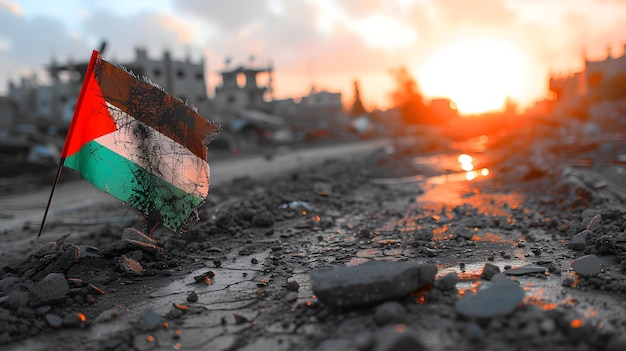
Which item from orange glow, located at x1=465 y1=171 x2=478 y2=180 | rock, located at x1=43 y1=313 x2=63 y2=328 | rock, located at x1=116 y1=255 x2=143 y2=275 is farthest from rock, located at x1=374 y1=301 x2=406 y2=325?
orange glow, located at x1=465 y1=171 x2=478 y2=180

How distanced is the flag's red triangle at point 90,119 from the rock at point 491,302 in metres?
3.30

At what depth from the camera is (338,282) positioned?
2.72 meters

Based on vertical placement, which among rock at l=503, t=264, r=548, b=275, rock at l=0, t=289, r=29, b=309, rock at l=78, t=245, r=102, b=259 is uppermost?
rock at l=78, t=245, r=102, b=259

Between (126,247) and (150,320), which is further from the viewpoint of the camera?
(126,247)

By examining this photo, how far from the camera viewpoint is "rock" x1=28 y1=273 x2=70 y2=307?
3.15 metres

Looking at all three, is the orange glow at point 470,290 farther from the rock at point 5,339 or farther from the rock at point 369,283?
the rock at point 5,339

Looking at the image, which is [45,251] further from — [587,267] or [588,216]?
[588,216]

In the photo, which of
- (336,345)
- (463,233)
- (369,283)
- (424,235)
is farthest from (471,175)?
(336,345)

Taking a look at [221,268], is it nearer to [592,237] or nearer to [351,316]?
[351,316]

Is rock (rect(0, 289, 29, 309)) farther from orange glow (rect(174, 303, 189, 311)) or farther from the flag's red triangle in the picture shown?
the flag's red triangle

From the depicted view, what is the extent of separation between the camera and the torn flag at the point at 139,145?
3947 millimetres

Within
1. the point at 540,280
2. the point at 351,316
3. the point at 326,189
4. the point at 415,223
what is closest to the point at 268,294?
the point at 351,316

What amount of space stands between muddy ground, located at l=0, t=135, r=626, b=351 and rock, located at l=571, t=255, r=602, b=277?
0.05 feet

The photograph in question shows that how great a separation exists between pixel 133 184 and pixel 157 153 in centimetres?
36
